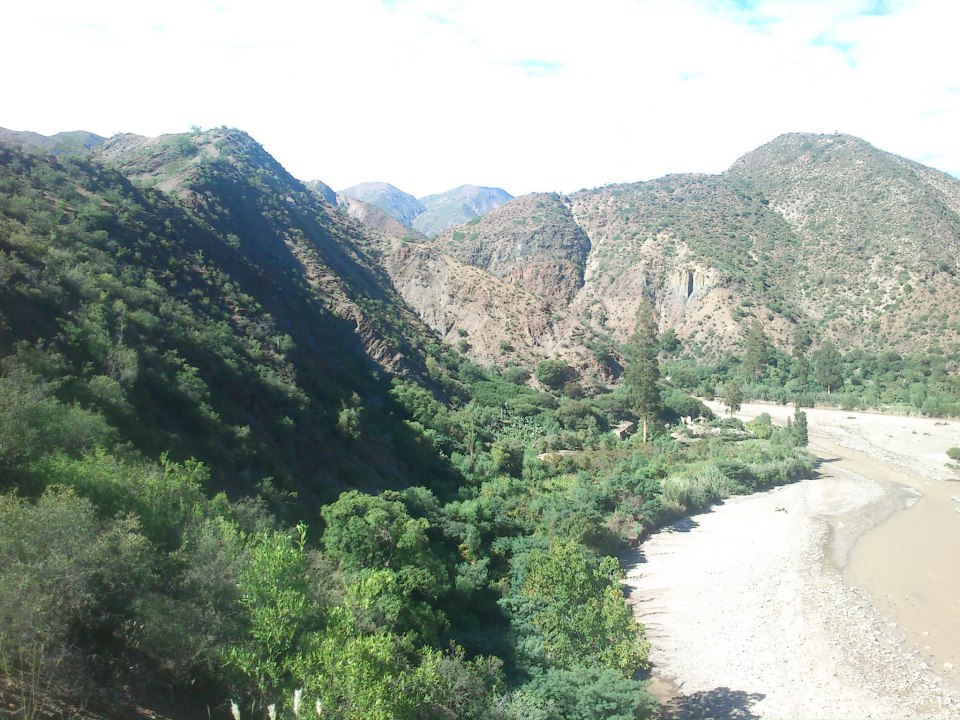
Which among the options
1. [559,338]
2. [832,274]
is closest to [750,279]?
[832,274]

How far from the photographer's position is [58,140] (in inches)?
2507

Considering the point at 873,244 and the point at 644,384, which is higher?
the point at 873,244

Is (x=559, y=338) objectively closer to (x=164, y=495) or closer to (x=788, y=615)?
(x=788, y=615)

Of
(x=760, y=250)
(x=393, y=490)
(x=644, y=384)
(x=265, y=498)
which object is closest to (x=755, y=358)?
(x=760, y=250)

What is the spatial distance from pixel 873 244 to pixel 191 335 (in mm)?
87607

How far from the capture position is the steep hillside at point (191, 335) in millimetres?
16172

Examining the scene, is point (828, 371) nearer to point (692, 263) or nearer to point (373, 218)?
point (692, 263)

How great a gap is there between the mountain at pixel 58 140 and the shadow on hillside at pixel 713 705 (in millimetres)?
43650

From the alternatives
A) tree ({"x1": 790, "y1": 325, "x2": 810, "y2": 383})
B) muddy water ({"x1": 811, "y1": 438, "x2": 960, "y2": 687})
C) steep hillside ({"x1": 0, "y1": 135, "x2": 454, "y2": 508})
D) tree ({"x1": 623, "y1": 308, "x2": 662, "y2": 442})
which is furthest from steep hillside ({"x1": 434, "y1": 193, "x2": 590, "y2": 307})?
muddy water ({"x1": 811, "y1": 438, "x2": 960, "y2": 687})

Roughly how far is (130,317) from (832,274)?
86123 millimetres

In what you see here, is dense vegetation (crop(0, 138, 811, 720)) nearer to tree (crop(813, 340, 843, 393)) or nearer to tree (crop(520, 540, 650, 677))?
tree (crop(520, 540, 650, 677))

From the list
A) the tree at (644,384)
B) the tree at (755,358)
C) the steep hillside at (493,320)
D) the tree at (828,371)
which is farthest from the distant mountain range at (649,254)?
the tree at (644,384)

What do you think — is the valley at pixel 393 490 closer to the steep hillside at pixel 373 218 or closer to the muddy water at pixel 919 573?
the muddy water at pixel 919 573

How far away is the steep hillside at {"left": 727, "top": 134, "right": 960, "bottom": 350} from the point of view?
70.6 metres
